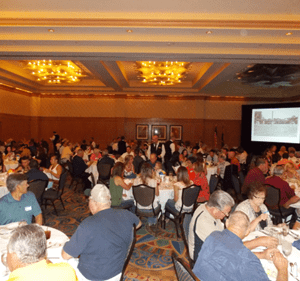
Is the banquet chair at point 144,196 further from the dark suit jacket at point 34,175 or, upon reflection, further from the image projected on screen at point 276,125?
the image projected on screen at point 276,125

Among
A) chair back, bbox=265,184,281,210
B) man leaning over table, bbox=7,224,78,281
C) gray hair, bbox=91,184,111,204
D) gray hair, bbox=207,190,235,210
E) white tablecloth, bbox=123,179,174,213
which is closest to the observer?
man leaning over table, bbox=7,224,78,281

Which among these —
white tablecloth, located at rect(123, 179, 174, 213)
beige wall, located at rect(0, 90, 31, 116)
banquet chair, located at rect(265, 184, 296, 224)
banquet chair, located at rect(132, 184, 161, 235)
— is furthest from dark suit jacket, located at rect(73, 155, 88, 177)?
beige wall, located at rect(0, 90, 31, 116)

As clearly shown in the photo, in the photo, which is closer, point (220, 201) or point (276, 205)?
point (220, 201)

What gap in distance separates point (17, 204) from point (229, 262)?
8.27 ft

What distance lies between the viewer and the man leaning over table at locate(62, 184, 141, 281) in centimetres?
210

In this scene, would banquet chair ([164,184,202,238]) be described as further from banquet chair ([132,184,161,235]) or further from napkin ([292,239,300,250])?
napkin ([292,239,300,250])

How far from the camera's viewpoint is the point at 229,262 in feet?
5.93

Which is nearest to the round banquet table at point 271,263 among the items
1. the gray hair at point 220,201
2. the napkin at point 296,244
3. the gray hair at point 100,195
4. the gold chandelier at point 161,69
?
the napkin at point 296,244

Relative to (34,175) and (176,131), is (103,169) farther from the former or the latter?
(176,131)

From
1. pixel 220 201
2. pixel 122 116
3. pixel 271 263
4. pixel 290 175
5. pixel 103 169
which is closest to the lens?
pixel 271 263

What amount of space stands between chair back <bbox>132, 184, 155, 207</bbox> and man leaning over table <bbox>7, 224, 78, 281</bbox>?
278 centimetres

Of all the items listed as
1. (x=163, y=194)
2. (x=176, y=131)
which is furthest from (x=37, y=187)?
(x=176, y=131)

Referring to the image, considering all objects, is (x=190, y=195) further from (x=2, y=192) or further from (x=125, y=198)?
(x=2, y=192)

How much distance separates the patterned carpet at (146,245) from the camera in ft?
11.5
